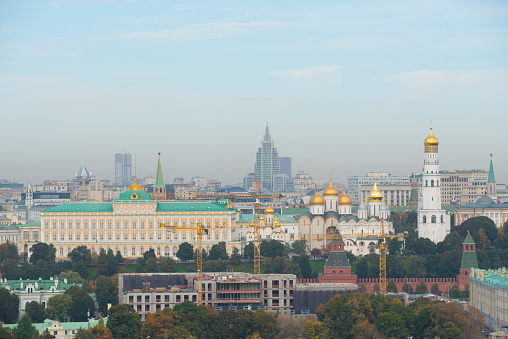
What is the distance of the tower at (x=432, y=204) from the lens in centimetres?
16238

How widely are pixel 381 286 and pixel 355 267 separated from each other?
9869 mm

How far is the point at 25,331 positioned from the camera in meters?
98.1

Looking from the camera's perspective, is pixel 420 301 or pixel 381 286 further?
pixel 381 286

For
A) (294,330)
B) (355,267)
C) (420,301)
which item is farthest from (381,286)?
(294,330)

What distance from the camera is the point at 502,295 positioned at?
365 feet

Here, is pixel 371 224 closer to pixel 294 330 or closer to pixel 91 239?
pixel 91 239

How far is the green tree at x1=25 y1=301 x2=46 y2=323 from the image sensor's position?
114m

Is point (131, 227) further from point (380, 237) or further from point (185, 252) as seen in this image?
point (380, 237)

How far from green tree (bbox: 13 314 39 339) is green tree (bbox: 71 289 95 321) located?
16.2 m

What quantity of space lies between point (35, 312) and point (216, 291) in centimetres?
1510

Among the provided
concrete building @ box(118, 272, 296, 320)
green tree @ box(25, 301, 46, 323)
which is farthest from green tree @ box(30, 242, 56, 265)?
concrete building @ box(118, 272, 296, 320)

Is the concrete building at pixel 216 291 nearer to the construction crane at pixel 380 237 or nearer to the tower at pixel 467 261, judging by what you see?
the construction crane at pixel 380 237

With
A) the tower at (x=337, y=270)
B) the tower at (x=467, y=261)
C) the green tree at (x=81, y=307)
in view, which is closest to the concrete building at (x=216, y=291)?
the green tree at (x=81, y=307)

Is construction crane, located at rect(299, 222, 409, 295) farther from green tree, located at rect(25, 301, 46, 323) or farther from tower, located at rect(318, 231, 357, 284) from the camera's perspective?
green tree, located at rect(25, 301, 46, 323)
